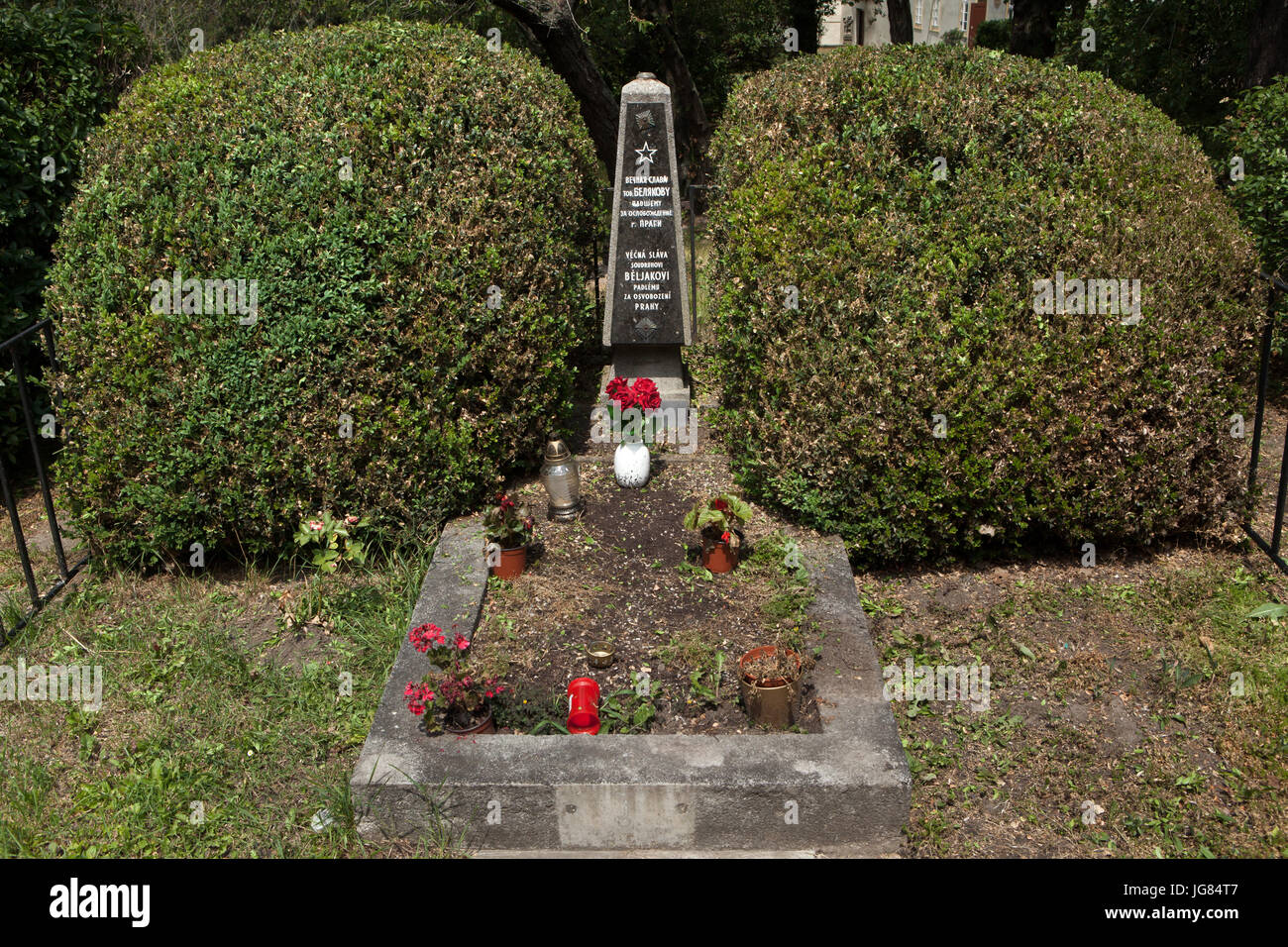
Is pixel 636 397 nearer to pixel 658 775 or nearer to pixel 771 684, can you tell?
pixel 771 684

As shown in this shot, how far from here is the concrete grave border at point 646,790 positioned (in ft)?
12.7

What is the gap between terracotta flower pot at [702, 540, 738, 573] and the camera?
5.28 meters

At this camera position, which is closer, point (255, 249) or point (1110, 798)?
point (1110, 798)

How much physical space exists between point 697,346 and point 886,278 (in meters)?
2.81

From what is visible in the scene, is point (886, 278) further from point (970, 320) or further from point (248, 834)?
point (248, 834)

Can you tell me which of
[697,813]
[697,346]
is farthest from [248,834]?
[697,346]

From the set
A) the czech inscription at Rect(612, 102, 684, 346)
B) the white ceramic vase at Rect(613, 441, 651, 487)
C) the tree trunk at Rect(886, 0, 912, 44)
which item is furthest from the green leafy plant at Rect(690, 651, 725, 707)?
the tree trunk at Rect(886, 0, 912, 44)

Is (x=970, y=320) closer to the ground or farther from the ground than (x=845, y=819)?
farther from the ground

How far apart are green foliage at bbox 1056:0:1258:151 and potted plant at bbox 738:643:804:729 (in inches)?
302

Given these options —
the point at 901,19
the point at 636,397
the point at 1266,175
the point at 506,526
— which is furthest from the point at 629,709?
the point at 901,19

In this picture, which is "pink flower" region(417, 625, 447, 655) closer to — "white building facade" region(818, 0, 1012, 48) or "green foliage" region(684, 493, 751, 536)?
"green foliage" region(684, 493, 751, 536)

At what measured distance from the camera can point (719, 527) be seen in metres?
5.25

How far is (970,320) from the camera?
209 inches

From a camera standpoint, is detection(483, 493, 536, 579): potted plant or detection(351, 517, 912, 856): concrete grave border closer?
detection(351, 517, 912, 856): concrete grave border
